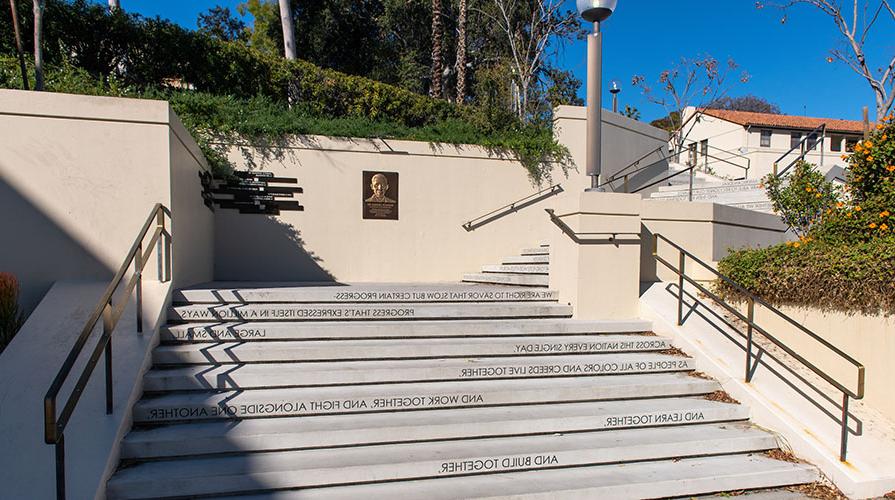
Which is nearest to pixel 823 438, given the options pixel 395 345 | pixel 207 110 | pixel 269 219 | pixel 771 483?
pixel 771 483

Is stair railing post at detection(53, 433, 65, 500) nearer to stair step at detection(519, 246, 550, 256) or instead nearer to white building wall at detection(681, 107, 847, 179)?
stair step at detection(519, 246, 550, 256)

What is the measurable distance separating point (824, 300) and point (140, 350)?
6581mm

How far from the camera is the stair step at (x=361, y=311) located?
509 cm

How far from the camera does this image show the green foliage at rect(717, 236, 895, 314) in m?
4.99

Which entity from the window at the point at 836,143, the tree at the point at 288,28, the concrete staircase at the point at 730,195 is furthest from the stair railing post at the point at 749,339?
the window at the point at 836,143

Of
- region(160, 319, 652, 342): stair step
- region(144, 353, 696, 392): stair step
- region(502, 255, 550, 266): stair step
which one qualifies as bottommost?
region(144, 353, 696, 392): stair step

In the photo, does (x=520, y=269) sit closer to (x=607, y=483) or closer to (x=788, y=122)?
(x=607, y=483)

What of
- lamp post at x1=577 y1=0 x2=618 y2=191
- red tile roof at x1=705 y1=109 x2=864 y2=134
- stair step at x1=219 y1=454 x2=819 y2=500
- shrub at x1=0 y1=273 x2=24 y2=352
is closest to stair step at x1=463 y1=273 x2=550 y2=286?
lamp post at x1=577 y1=0 x2=618 y2=191

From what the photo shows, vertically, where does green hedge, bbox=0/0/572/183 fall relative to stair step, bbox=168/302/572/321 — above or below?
above

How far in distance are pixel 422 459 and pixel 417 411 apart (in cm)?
53

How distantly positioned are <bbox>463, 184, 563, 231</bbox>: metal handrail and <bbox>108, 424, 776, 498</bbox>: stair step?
5681 mm

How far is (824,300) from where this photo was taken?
17.6 ft

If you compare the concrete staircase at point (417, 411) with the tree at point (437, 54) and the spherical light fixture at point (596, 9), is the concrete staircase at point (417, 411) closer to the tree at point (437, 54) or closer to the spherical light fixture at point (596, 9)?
the spherical light fixture at point (596, 9)

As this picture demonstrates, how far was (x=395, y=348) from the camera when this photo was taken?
15.8 feet
